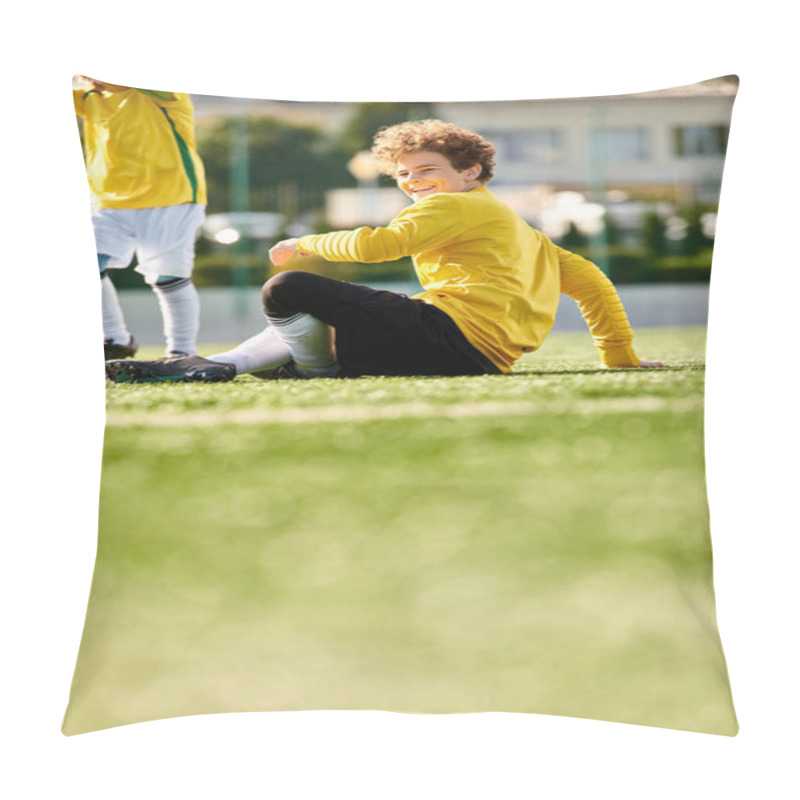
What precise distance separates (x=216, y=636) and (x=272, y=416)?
0.50m

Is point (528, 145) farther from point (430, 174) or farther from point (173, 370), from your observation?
point (173, 370)

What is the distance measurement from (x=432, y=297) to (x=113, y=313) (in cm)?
74

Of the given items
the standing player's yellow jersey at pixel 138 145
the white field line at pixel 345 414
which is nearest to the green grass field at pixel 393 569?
the white field line at pixel 345 414

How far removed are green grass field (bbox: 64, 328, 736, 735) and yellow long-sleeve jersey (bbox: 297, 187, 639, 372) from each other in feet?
0.63

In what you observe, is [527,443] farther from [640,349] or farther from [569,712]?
[569,712]

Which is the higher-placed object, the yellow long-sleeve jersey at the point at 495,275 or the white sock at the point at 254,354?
the yellow long-sleeve jersey at the point at 495,275

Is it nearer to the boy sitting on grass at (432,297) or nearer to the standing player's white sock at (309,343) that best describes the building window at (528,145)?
the boy sitting on grass at (432,297)

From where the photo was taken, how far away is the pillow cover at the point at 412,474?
220 centimetres

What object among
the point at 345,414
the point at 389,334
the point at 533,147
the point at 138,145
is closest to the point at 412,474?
the point at 345,414

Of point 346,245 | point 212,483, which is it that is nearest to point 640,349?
point 346,245

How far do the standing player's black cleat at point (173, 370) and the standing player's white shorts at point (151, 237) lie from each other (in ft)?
0.64

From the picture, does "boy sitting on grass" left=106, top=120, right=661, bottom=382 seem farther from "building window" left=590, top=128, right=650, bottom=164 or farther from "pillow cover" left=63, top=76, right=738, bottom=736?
"building window" left=590, top=128, right=650, bottom=164

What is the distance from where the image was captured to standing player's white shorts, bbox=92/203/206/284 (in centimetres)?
229

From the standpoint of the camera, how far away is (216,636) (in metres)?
2.20
